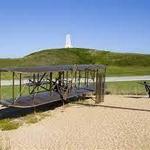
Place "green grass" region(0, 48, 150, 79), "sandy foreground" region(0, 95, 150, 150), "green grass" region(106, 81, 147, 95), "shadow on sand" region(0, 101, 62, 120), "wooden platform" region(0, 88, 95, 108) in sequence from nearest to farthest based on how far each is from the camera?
"sandy foreground" region(0, 95, 150, 150), "wooden platform" region(0, 88, 95, 108), "shadow on sand" region(0, 101, 62, 120), "green grass" region(106, 81, 147, 95), "green grass" region(0, 48, 150, 79)

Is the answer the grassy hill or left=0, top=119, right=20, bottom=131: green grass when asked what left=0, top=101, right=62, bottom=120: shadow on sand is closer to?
left=0, top=119, right=20, bottom=131: green grass

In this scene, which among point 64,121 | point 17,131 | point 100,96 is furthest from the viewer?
point 100,96

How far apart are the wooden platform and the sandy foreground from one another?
820 millimetres

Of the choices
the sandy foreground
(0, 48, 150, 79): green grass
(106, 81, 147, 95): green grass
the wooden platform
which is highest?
(0, 48, 150, 79): green grass

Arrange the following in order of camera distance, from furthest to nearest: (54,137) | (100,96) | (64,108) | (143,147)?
(100,96)
(64,108)
(54,137)
(143,147)

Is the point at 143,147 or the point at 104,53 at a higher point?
the point at 104,53

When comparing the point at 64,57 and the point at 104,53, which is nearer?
the point at 64,57

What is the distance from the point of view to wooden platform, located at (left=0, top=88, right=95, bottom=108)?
1966 centimetres

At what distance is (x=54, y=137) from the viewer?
15648 millimetres

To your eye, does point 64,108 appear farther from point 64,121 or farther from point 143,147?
point 143,147

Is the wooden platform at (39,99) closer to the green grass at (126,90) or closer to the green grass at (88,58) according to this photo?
the green grass at (126,90)

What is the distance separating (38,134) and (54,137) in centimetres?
88

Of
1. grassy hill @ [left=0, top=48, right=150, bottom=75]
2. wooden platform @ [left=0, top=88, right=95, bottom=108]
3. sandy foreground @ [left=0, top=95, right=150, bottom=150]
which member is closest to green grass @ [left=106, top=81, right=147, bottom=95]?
wooden platform @ [left=0, top=88, right=95, bottom=108]

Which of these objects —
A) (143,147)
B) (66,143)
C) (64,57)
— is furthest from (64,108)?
(64,57)
